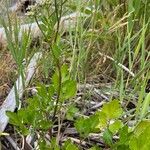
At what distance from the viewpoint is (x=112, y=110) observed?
114cm

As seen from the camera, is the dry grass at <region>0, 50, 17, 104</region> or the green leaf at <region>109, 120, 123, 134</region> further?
the dry grass at <region>0, 50, 17, 104</region>

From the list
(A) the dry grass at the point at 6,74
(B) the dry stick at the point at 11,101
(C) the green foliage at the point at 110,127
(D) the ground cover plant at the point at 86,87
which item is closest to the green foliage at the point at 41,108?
(D) the ground cover plant at the point at 86,87

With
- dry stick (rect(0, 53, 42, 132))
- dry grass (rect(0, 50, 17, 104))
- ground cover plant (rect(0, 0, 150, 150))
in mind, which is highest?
ground cover plant (rect(0, 0, 150, 150))

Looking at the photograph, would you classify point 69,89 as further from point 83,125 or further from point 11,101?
Answer: point 11,101

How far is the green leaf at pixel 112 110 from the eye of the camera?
1134mm

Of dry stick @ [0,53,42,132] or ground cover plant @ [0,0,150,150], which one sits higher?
ground cover plant @ [0,0,150,150]

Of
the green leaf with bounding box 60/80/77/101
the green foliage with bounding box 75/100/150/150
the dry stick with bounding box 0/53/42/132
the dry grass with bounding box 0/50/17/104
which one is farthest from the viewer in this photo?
the dry grass with bounding box 0/50/17/104

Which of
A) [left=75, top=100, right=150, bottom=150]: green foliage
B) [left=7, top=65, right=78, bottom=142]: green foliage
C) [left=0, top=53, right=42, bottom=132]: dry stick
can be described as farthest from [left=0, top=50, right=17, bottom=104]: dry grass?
[left=75, top=100, right=150, bottom=150]: green foliage

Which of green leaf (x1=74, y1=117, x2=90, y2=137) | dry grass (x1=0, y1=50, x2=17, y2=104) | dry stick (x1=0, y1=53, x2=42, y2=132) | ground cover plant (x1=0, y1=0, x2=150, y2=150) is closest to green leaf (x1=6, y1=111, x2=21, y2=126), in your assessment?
ground cover plant (x1=0, y1=0, x2=150, y2=150)

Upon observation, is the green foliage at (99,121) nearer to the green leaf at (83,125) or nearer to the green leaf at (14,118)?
the green leaf at (83,125)

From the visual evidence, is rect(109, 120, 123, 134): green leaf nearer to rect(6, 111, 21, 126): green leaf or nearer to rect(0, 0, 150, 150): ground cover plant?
rect(0, 0, 150, 150): ground cover plant

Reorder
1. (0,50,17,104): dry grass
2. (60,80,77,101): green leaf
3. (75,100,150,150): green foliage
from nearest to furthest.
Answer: (75,100,150,150): green foliage
(60,80,77,101): green leaf
(0,50,17,104): dry grass

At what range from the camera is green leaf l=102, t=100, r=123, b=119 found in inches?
44.6

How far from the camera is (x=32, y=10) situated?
4.19 feet
